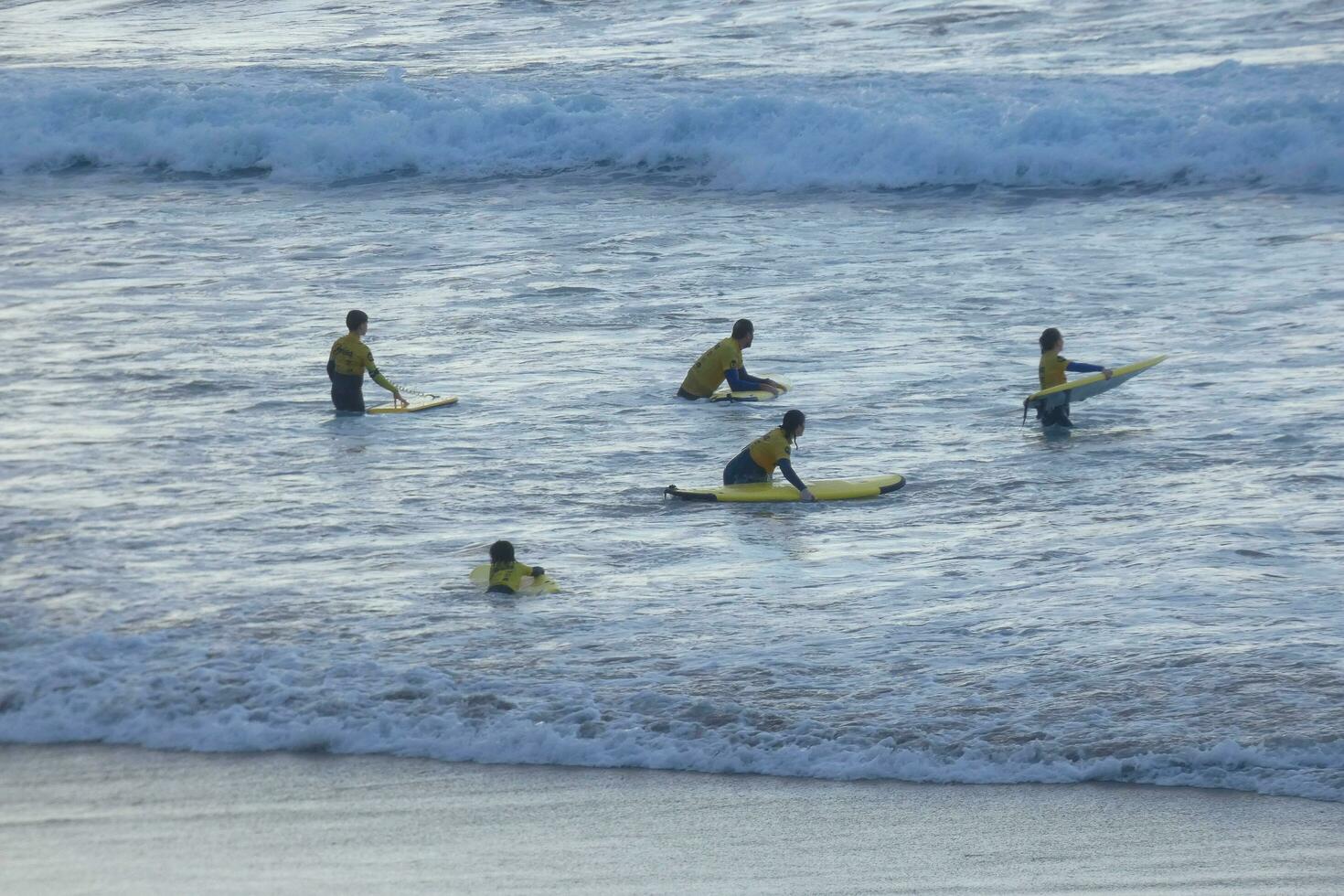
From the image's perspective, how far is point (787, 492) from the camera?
15.1 meters

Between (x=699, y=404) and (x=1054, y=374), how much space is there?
3772mm

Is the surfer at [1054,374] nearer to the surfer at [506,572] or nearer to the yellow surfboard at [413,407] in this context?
the yellow surfboard at [413,407]

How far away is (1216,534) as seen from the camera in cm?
1337

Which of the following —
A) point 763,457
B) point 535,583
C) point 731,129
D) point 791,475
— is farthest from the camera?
point 731,129

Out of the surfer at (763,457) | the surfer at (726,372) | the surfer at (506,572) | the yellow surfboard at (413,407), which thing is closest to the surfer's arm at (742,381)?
the surfer at (726,372)

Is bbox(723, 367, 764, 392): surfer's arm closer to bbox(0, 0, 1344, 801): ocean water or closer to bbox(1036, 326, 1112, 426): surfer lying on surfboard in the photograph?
bbox(0, 0, 1344, 801): ocean water

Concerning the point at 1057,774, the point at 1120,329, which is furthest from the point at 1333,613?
the point at 1120,329

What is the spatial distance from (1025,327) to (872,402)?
12.5 ft

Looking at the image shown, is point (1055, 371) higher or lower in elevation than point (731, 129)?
lower

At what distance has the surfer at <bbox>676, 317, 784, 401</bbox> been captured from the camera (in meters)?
18.5

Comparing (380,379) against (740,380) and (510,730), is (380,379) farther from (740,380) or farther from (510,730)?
(510,730)

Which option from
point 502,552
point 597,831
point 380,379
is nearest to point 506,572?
point 502,552

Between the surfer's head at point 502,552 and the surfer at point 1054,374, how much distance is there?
673 cm

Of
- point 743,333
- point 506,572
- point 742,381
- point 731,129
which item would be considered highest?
point 731,129
